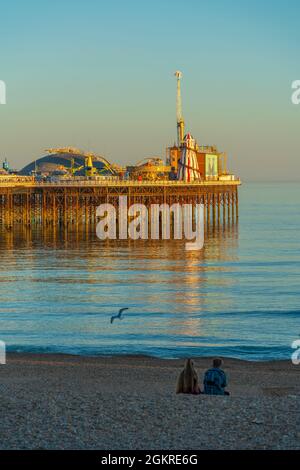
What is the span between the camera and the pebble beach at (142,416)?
12.6m

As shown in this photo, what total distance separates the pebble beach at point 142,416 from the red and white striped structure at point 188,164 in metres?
73.2

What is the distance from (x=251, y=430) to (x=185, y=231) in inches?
2277

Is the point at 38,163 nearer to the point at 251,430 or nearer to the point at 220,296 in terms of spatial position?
the point at 220,296

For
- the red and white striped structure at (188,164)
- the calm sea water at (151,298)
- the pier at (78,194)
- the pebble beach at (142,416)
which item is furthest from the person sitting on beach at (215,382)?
the red and white striped structure at (188,164)

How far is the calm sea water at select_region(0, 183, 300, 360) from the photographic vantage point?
2558cm

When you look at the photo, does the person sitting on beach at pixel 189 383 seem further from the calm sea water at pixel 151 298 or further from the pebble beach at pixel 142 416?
the calm sea water at pixel 151 298

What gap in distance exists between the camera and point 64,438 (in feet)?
42.0

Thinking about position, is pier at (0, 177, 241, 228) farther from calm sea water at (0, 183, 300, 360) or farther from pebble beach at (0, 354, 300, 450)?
pebble beach at (0, 354, 300, 450)

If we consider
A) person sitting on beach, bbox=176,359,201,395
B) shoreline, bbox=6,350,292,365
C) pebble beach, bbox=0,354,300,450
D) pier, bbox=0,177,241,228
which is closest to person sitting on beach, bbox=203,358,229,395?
person sitting on beach, bbox=176,359,201,395

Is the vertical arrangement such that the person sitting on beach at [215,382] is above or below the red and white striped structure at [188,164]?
below

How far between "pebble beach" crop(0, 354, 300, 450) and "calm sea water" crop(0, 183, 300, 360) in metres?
5.29

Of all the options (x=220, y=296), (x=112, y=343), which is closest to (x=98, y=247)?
(x=220, y=296)

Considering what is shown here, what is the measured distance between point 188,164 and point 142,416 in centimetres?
8015

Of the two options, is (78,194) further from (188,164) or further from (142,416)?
(142,416)
